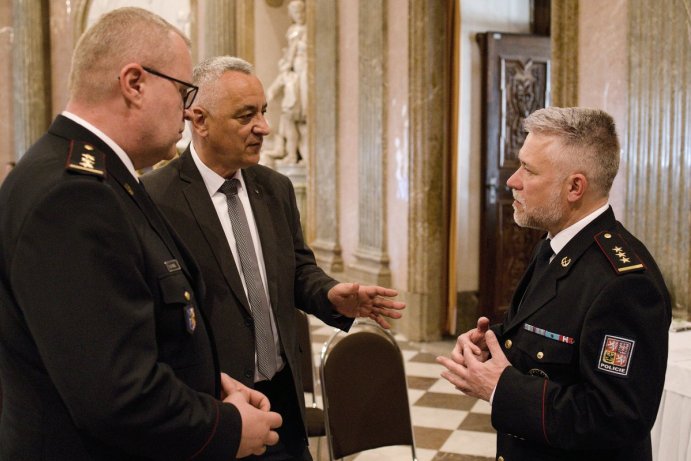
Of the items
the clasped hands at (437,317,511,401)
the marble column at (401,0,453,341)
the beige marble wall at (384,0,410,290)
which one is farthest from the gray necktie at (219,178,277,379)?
the beige marble wall at (384,0,410,290)

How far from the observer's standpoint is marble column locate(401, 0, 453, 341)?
20.7 feet

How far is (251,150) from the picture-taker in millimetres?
2236

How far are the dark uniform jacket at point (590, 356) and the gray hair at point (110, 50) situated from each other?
1.06 metres

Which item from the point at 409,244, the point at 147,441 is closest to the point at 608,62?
the point at 409,244

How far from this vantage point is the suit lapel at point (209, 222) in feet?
6.92

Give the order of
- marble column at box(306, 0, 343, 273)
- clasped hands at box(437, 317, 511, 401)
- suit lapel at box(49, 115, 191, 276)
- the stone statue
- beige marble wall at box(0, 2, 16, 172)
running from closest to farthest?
suit lapel at box(49, 115, 191, 276) < clasped hands at box(437, 317, 511, 401) < marble column at box(306, 0, 343, 273) < the stone statue < beige marble wall at box(0, 2, 16, 172)

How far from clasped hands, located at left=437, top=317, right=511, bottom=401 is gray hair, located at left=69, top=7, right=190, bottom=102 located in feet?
3.29

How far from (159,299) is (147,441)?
0.26 meters

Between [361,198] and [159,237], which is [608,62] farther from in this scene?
[159,237]

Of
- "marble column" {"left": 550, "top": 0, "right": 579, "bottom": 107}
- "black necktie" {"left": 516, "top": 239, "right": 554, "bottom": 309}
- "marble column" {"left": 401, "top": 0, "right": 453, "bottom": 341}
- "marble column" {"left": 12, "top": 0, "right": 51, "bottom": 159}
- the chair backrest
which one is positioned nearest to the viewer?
"black necktie" {"left": 516, "top": 239, "right": 554, "bottom": 309}

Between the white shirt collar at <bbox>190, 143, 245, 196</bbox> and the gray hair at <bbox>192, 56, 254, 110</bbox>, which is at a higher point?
the gray hair at <bbox>192, 56, 254, 110</bbox>

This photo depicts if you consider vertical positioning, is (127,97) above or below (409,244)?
above

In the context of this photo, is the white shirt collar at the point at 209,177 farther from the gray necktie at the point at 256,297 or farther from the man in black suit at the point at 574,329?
the man in black suit at the point at 574,329

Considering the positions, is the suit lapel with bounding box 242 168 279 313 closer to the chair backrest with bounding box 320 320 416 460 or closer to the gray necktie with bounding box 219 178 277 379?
the gray necktie with bounding box 219 178 277 379
